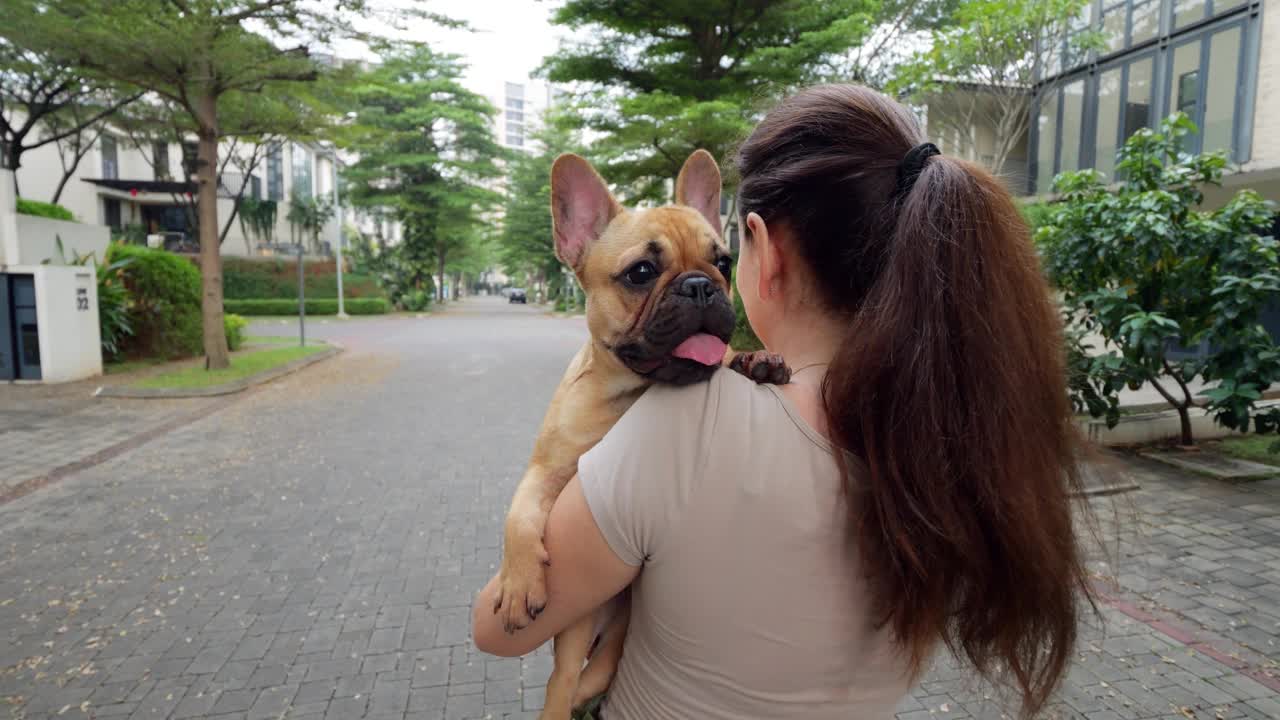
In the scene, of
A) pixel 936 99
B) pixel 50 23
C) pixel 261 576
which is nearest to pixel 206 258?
pixel 50 23

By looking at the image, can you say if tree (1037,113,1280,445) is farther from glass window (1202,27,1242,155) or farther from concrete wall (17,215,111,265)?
concrete wall (17,215,111,265)

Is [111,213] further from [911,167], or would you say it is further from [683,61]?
[911,167]

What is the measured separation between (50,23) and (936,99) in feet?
65.6

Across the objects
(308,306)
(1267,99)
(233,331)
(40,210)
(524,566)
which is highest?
(1267,99)

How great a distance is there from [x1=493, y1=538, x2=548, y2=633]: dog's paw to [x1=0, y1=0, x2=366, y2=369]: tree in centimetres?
1409

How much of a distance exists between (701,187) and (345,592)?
4.32m

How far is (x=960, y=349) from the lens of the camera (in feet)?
3.98

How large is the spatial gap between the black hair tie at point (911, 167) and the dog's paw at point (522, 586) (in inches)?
37.3

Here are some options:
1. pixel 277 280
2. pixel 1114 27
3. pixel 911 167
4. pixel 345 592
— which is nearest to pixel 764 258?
pixel 911 167

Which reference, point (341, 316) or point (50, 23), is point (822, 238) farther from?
point (341, 316)

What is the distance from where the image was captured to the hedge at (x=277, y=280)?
1540 inches

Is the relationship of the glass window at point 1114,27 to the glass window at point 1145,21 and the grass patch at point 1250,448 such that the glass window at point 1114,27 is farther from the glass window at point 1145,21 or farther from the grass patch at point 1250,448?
the grass patch at point 1250,448

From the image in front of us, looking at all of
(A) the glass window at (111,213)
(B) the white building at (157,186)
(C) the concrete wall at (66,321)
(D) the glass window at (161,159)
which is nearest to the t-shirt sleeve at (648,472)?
(C) the concrete wall at (66,321)

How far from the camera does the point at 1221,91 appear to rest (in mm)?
15602
